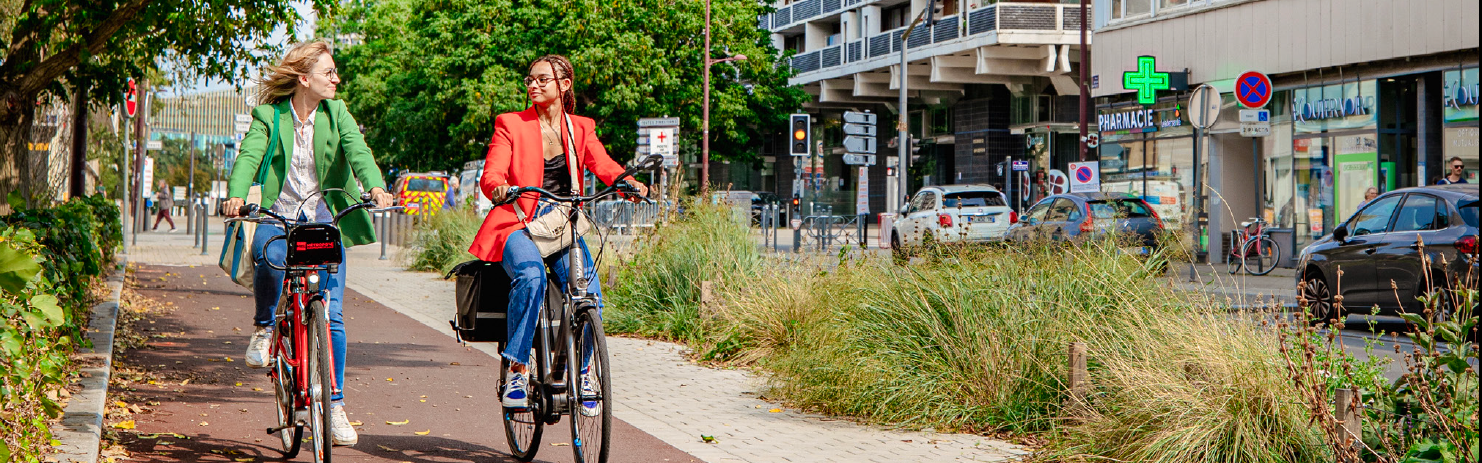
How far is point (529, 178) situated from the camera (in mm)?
5660

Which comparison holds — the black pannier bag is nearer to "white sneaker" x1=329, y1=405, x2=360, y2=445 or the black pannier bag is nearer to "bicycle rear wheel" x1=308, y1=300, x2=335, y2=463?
"white sneaker" x1=329, y1=405, x2=360, y2=445

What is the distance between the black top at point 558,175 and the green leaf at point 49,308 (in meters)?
2.10

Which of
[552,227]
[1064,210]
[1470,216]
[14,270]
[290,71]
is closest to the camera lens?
[14,270]

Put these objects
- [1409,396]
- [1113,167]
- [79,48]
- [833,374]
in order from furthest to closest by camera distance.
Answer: [1113,167] → [79,48] → [833,374] → [1409,396]

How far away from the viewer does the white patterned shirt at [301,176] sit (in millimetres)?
5730

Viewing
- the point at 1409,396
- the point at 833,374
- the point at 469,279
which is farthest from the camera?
the point at 833,374

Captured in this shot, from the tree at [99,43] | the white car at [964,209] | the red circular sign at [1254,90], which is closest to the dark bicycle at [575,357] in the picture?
the tree at [99,43]

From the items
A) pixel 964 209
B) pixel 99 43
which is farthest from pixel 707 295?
pixel 964 209

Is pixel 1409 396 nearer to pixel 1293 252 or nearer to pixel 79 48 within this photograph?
pixel 79 48

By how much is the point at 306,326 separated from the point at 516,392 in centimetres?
79

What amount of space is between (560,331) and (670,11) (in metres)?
38.9

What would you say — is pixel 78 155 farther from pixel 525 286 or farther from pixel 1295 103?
pixel 1295 103

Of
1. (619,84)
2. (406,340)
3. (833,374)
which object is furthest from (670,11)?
(833,374)

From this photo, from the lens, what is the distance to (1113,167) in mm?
30547
